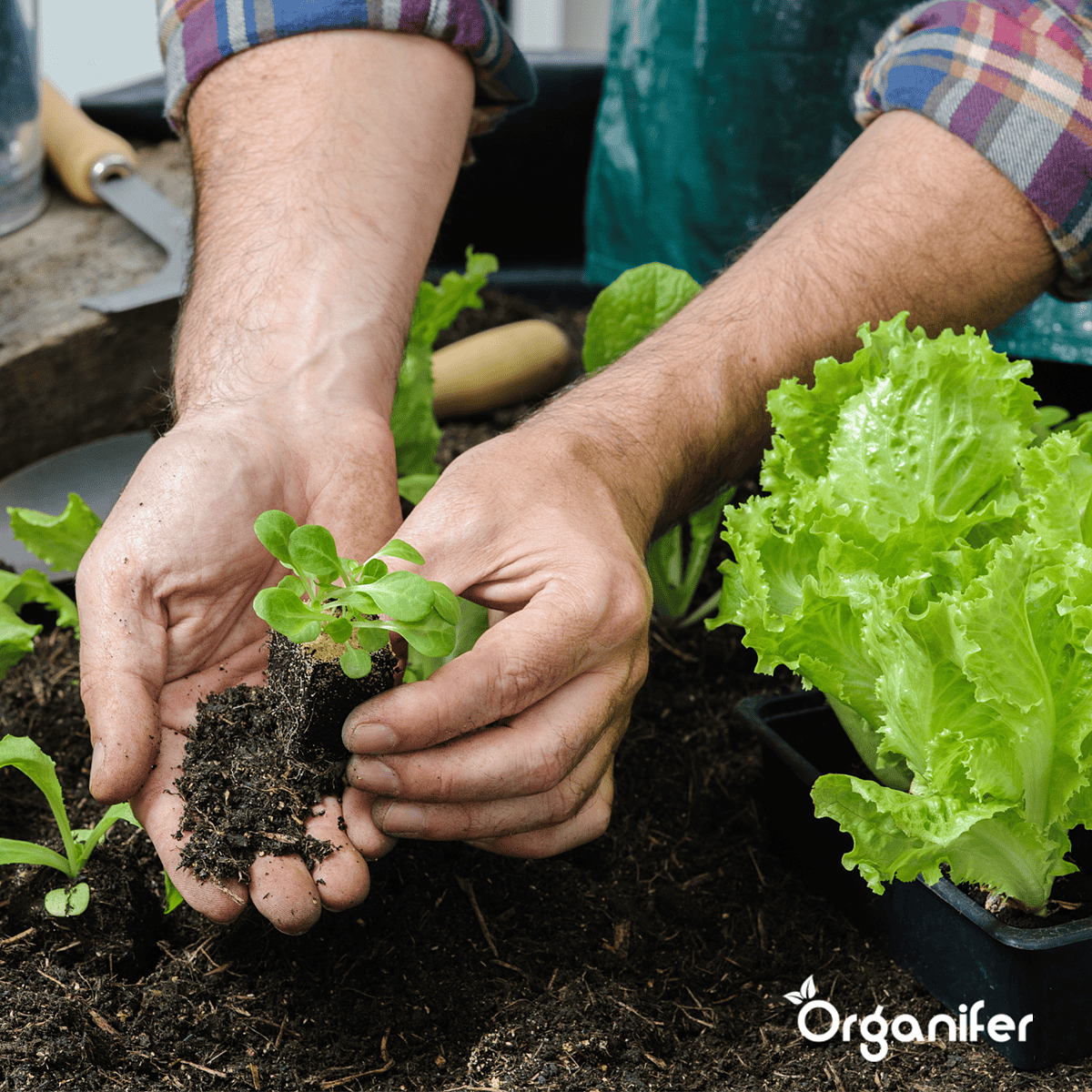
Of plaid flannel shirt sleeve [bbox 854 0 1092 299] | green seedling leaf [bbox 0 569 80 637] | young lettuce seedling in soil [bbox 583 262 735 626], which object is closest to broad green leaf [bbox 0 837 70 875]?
green seedling leaf [bbox 0 569 80 637]

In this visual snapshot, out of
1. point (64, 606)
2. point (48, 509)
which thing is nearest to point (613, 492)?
point (64, 606)

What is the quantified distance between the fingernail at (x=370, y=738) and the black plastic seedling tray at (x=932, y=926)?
46cm

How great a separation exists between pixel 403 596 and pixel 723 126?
1.56 m

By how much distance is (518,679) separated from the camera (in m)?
0.86

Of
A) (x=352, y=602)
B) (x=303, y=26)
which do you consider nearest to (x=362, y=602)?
(x=352, y=602)

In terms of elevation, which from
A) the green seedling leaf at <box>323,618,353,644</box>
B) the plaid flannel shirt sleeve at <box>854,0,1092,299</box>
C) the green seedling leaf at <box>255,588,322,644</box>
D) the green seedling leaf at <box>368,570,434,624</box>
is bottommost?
the green seedling leaf at <box>323,618,353,644</box>

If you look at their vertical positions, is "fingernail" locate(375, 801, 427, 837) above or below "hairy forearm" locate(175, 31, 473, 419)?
below

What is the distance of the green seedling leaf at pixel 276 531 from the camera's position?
32.2 inches

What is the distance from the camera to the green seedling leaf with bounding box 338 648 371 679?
805 mm

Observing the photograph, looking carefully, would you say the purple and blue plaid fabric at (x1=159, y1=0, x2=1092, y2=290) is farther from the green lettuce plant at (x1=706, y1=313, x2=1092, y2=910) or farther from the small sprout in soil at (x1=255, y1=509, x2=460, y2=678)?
the small sprout in soil at (x1=255, y1=509, x2=460, y2=678)

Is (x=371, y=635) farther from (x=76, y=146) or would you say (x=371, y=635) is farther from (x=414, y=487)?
(x=76, y=146)

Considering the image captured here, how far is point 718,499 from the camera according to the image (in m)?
1.52

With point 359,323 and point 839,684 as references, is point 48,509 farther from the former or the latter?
point 839,684

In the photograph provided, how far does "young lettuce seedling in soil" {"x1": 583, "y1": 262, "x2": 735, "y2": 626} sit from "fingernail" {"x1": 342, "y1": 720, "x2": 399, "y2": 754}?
74 centimetres
